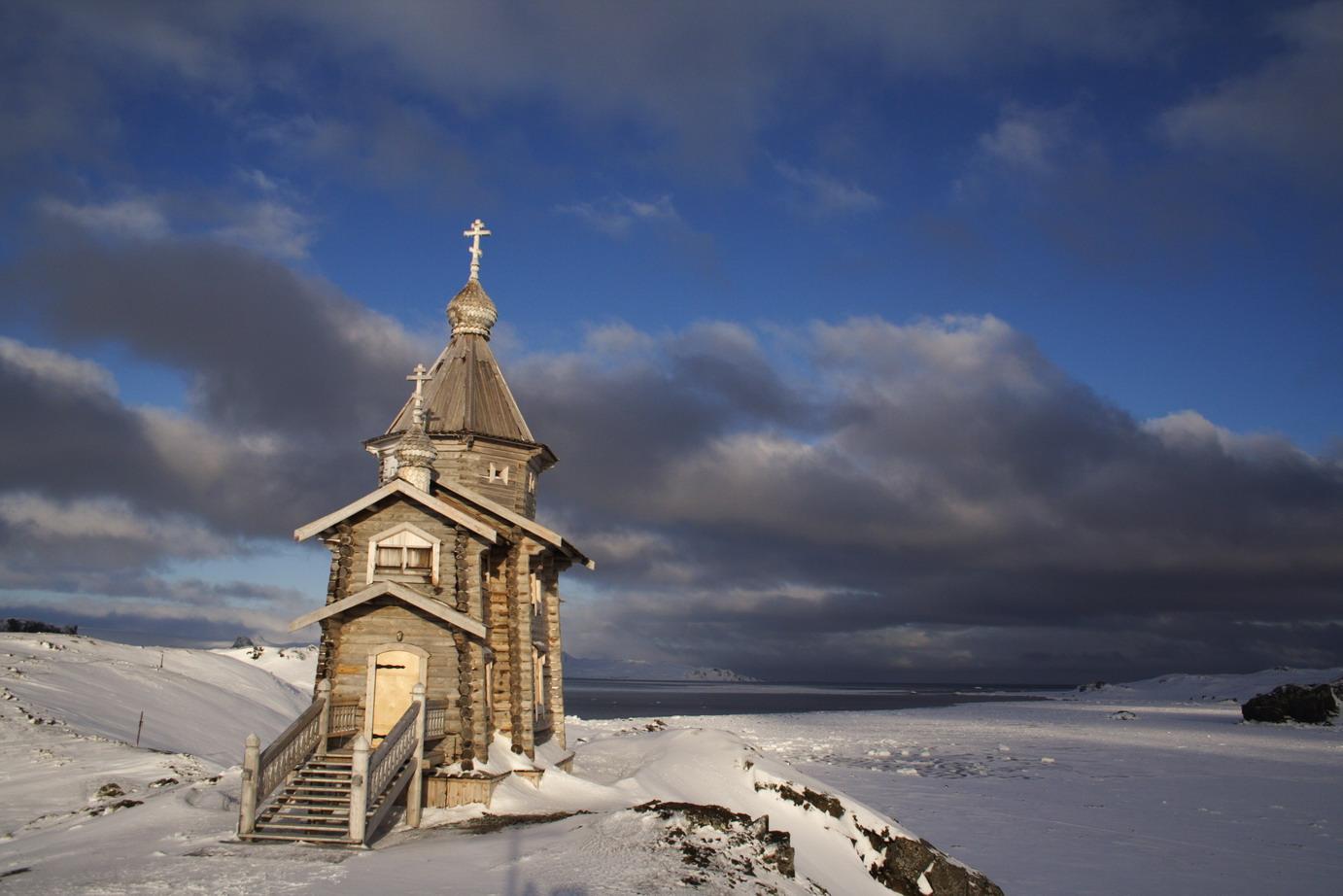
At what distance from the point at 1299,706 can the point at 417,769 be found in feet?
237

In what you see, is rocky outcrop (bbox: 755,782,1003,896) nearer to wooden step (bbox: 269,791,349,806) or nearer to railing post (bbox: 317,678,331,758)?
wooden step (bbox: 269,791,349,806)

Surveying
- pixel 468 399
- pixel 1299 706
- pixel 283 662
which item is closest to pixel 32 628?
pixel 283 662

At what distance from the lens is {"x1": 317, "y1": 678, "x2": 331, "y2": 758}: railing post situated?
767 inches

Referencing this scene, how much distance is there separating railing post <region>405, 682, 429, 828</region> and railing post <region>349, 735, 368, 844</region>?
228cm

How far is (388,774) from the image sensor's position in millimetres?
17906

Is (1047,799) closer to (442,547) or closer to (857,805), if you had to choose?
(857,805)

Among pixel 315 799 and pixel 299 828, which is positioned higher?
pixel 315 799

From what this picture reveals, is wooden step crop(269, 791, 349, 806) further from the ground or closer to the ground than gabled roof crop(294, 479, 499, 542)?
closer to the ground

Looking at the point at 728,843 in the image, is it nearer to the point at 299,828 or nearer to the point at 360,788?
the point at 360,788

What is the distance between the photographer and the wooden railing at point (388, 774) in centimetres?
1634

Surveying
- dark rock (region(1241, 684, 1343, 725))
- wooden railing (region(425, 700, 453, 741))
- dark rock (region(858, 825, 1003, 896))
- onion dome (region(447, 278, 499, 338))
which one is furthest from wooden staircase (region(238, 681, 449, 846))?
dark rock (region(1241, 684, 1343, 725))

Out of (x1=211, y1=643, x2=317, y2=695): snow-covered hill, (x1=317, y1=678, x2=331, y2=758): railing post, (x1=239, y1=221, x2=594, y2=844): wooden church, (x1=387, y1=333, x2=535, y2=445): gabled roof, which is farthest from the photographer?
(x1=211, y1=643, x2=317, y2=695): snow-covered hill

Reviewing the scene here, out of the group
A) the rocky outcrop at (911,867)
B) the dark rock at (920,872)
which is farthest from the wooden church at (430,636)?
the dark rock at (920,872)

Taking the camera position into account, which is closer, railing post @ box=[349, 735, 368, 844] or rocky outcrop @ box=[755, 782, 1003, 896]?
railing post @ box=[349, 735, 368, 844]
